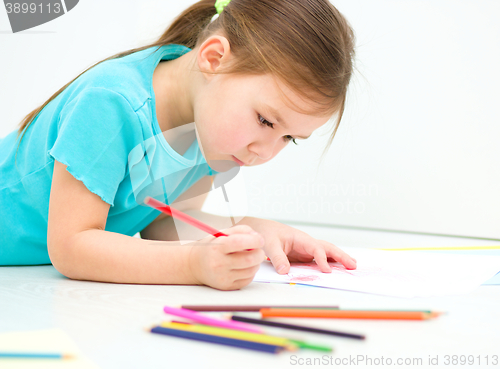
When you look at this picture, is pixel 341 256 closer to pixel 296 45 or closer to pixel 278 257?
pixel 278 257

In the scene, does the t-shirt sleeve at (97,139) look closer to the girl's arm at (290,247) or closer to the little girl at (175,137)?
the little girl at (175,137)

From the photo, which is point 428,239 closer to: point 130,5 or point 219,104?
point 219,104

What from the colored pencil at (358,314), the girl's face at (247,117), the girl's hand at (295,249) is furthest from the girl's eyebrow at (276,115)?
the colored pencil at (358,314)

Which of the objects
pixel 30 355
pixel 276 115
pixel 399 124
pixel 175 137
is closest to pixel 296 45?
pixel 276 115

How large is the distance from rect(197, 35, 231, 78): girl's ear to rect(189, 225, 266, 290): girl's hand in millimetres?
245

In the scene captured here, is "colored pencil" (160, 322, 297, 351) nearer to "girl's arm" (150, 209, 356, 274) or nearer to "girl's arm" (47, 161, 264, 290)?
"girl's arm" (47, 161, 264, 290)

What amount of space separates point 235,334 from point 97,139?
307mm

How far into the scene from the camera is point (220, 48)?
570 mm

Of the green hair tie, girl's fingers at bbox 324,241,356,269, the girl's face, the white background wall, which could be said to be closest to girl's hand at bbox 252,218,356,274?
girl's fingers at bbox 324,241,356,269

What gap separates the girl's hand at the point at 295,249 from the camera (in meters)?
0.53

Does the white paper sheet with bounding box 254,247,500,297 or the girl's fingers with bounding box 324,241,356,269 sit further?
the girl's fingers with bounding box 324,241,356,269

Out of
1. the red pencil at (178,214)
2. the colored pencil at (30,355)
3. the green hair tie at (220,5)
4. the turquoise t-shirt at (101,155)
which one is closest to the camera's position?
the colored pencil at (30,355)

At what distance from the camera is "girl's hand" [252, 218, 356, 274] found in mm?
529

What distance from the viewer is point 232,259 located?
41 cm
